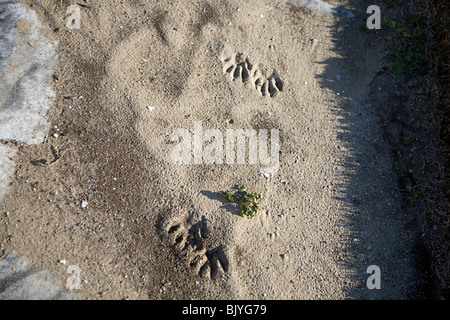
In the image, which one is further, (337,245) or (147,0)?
(147,0)

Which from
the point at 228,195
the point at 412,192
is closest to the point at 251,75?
the point at 228,195

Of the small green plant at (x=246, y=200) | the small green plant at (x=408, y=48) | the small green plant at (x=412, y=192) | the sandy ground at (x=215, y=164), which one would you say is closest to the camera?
the sandy ground at (x=215, y=164)

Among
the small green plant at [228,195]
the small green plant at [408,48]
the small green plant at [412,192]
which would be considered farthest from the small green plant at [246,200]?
the small green plant at [408,48]

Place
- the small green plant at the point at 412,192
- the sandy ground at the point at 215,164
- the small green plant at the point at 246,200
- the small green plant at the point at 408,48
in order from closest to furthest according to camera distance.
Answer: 1. the sandy ground at the point at 215,164
2. the small green plant at the point at 246,200
3. the small green plant at the point at 412,192
4. the small green plant at the point at 408,48

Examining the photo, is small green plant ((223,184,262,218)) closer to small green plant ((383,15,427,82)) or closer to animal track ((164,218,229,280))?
animal track ((164,218,229,280))

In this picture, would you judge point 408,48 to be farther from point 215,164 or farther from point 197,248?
point 197,248

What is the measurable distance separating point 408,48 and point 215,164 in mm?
2869

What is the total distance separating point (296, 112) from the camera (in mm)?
4270

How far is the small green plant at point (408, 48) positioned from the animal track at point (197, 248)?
3.05m

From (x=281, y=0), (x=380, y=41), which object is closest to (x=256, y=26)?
(x=281, y=0)

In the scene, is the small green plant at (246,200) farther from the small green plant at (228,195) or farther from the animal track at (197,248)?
the animal track at (197,248)

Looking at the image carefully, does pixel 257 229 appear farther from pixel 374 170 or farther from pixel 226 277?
pixel 374 170

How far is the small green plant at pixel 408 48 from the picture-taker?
457cm

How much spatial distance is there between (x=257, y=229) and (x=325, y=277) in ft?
2.89
